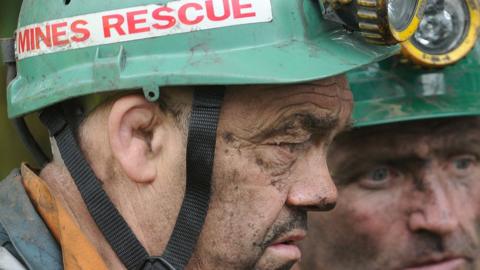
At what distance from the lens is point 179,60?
351 cm

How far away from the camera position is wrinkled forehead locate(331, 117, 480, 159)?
4.92 metres

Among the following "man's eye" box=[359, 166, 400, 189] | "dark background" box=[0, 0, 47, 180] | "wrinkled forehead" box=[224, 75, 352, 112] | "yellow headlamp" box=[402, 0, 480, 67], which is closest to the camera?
"wrinkled forehead" box=[224, 75, 352, 112]

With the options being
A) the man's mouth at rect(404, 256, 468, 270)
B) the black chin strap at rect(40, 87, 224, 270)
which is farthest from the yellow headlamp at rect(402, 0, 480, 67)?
the black chin strap at rect(40, 87, 224, 270)

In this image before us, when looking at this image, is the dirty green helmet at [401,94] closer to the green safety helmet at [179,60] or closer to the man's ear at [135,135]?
the green safety helmet at [179,60]

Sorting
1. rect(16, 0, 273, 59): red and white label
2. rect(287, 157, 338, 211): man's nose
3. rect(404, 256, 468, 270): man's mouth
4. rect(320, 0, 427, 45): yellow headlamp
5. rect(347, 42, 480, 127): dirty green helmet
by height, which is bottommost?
rect(404, 256, 468, 270): man's mouth

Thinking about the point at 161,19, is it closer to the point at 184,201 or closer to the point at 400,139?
the point at 184,201

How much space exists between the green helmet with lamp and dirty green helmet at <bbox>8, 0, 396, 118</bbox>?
44.6 inches

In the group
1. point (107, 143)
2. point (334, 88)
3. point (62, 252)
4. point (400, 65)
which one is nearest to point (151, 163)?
point (107, 143)

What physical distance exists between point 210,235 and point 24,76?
2.70 ft

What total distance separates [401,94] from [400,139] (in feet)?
0.71

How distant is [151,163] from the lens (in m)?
3.60

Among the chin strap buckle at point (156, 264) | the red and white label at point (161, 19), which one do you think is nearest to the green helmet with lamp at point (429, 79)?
the red and white label at point (161, 19)

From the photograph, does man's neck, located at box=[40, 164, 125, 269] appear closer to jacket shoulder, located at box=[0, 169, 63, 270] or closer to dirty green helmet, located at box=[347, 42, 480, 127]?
jacket shoulder, located at box=[0, 169, 63, 270]

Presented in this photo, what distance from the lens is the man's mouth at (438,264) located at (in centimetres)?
493
